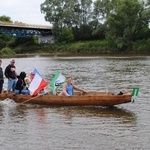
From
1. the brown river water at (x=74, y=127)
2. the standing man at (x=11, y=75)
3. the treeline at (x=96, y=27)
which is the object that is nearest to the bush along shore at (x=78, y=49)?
the treeline at (x=96, y=27)

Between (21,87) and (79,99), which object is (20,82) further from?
(79,99)

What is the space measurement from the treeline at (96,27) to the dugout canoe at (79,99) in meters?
57.3

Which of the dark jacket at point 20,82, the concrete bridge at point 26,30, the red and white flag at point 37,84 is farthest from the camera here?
the concrete bridge at point 26,30

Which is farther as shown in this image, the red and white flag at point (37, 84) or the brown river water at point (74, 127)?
the red and white flag at point (37, 84)

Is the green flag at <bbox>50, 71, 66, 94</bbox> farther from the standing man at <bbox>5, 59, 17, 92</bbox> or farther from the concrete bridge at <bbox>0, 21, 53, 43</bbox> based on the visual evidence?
the concrete bridge at <bbox>0, 21, 53, 43</bbox>

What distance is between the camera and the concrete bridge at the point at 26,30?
9862 centimetres

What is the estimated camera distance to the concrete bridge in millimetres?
98625

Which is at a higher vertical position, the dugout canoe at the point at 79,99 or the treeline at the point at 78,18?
the treeline at the point at 78,18

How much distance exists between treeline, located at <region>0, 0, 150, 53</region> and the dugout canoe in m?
57.3

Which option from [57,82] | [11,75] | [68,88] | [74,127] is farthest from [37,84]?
[74,127]

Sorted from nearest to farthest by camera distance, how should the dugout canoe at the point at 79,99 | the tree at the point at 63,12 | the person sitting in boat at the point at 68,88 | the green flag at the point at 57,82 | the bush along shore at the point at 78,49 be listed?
1. the dugout canoe at the point at 79,99
2. the person sitting in boat at the point at 68,88
3. the green flag at the point at 57,82
4. the bush along shore at the point at 78,49
5. the tree at the point at 63,12

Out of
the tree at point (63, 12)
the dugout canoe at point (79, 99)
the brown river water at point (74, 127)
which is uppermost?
the tree at point (63, 12)

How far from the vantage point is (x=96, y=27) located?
92500mm

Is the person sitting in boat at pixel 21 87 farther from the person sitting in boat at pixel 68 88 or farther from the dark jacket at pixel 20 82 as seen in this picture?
the person sitting in boat at pixel 68 88
